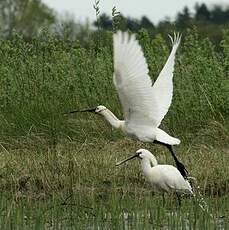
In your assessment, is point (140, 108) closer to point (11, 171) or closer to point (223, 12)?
point (11, 171)

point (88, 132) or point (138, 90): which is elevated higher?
point (88, 132)

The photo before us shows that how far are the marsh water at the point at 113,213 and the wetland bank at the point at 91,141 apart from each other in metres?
0.01

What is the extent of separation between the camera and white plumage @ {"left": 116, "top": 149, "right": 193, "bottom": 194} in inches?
321

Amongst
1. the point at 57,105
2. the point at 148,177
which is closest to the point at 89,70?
the point at 57,105

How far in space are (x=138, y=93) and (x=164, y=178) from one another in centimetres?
83

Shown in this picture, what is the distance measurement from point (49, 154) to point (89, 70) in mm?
2739

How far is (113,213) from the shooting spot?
7.11 metres

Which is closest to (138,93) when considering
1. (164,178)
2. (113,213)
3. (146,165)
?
(146,165)

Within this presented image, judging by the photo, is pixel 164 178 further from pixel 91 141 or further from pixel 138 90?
pixel 91 141

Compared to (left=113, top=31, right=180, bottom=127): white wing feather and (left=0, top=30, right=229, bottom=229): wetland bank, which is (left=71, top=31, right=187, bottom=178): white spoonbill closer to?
(left=113, top=31, right=180, bottom=127): white wing feather

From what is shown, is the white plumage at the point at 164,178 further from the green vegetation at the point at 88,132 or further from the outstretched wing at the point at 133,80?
the outstretched wing at the point at 133,80

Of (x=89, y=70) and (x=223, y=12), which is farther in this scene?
(x=223, y=12)

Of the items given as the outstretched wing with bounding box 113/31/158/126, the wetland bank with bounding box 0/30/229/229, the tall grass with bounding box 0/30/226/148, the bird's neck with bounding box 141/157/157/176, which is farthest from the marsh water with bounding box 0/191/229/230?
the tall grass with bounding box 0/30/226/148

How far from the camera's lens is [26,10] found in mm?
39844
